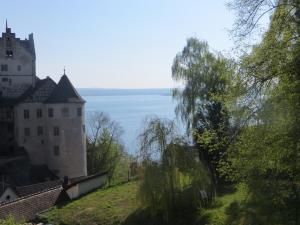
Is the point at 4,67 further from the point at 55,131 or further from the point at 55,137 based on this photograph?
the point at 55,137

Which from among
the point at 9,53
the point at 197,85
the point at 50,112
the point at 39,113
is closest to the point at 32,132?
the point at 39,113

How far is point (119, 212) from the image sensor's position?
79.1ft

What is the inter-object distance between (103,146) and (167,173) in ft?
112

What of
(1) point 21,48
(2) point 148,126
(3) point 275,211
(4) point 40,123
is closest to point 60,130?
(4) point 40,123

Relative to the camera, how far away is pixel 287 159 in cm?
1208

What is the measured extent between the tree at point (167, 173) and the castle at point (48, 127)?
66.1 ft

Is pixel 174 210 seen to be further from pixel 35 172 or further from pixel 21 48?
pixel 21 48

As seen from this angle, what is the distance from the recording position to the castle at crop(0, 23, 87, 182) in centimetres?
4138

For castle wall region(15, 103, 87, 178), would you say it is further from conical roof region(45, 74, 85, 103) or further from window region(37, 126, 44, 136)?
conical roof region(45, 74, 85, 103)

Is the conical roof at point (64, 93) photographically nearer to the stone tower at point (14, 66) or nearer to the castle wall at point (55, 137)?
the castle wall at point (55, 137)

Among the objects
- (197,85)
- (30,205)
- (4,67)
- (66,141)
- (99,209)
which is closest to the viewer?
(99,209)

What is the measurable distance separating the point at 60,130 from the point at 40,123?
6.69 feet

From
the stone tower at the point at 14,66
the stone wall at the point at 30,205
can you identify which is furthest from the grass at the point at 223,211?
the stone tower at the point at 14,66

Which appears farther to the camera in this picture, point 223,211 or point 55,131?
A: point 55,131
